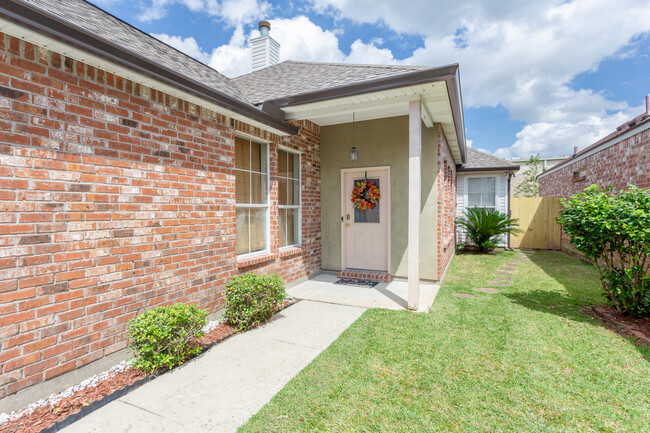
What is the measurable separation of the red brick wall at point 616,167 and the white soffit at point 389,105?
11.3ft

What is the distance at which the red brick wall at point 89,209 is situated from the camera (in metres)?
2.18

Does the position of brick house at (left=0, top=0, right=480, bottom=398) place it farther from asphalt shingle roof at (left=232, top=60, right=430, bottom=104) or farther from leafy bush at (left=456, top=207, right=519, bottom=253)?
leafy bush at (left=456, top=207, right=519, bottom=253)

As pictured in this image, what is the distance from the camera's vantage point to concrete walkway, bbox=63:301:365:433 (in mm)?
2100

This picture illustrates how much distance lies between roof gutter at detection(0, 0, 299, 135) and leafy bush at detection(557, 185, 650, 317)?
490 cm

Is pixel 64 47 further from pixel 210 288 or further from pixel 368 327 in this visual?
pixel 368 327

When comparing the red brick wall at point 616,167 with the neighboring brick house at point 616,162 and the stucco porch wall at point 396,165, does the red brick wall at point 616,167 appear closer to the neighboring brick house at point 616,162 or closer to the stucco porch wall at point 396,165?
the neighboring brick house at point 616,162

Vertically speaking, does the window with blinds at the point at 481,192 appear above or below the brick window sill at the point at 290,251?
above

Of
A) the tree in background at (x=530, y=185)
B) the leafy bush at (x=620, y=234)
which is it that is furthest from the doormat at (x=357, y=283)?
the tree in background at (x=530, y=185)

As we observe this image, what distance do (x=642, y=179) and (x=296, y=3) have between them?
8.32 metres

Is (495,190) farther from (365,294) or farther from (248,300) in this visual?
(248,300)

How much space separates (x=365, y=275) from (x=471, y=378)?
3616mm

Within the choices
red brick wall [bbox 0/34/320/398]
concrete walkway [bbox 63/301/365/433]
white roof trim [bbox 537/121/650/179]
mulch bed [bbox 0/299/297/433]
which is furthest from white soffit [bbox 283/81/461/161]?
mulch bed [bbox 0/299/297/433]

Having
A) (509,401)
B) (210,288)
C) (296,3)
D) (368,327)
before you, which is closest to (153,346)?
(210,288)

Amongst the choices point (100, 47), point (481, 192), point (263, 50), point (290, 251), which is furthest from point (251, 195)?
point (481, 192)
